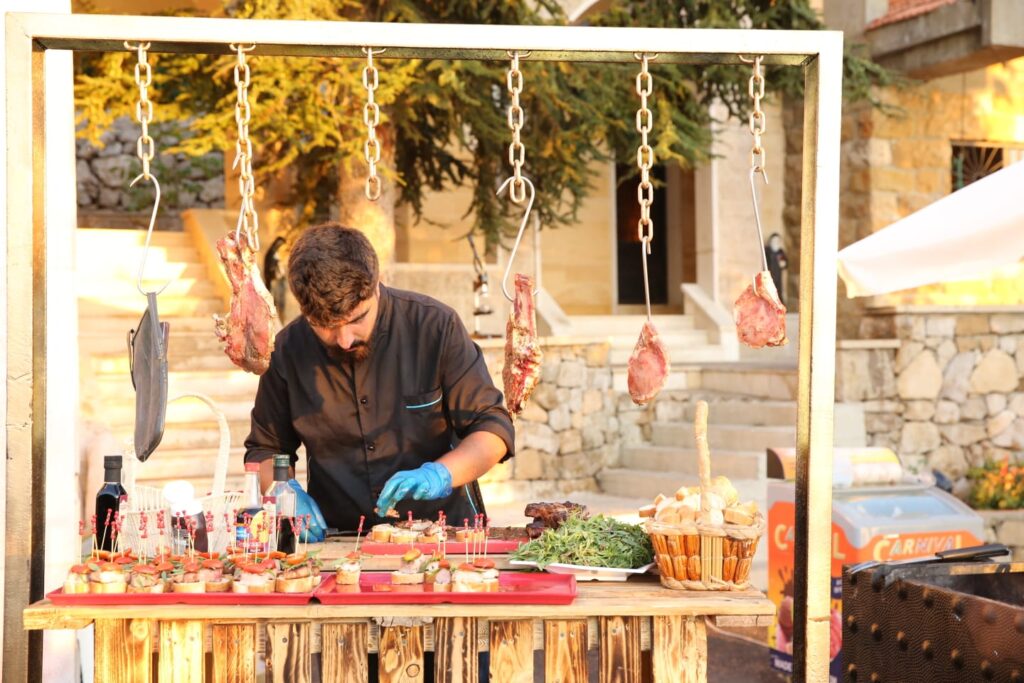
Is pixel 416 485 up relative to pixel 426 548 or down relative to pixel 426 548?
up

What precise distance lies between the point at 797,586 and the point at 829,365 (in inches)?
23.2

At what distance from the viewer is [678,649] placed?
250cm

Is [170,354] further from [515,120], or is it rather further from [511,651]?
[511,651]

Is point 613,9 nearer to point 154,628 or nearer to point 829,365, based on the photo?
point 829,365

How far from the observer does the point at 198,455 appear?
27.4ft

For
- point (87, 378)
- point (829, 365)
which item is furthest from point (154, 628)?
point (87, 378)

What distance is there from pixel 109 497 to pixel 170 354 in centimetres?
675

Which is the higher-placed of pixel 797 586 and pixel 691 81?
pixel 691 81

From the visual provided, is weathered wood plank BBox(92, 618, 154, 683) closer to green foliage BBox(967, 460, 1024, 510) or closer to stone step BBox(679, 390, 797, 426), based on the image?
stone step BBox(679, 390, 797, 426)

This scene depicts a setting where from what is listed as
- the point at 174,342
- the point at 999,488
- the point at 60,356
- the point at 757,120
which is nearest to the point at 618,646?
the point at 757,120

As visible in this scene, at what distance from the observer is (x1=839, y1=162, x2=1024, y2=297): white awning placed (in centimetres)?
368

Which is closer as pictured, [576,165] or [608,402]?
[576,165]

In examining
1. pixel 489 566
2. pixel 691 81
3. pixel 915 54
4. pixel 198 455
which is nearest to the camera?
pixel 489 566

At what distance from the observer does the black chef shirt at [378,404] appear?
11.3ft
